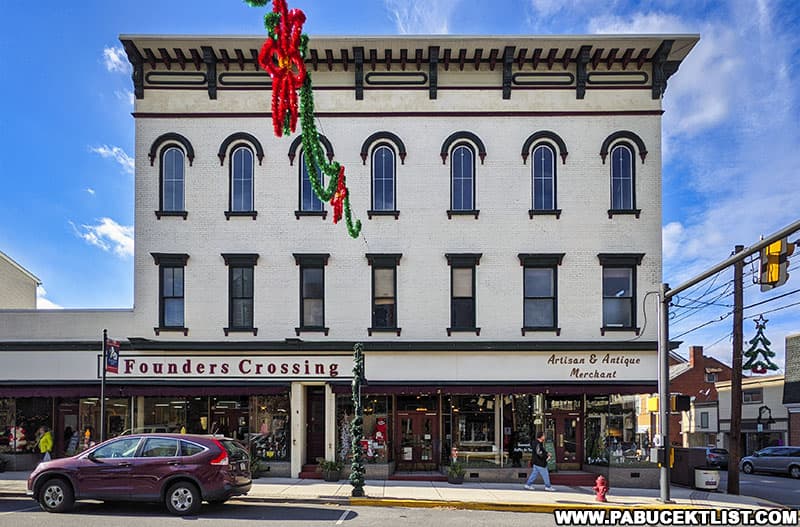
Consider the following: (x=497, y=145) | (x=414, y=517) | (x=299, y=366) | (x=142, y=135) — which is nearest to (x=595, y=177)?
(x=497, y=145)

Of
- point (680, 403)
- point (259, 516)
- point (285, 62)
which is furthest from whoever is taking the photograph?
point (680, 403)

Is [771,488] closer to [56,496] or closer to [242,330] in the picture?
[242,330]

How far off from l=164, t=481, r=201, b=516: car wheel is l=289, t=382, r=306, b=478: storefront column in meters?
6.82

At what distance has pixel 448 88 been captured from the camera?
21516mm

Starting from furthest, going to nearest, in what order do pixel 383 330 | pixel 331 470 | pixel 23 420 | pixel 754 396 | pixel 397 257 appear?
1. pixel 754 396
2. pixel 23 420
3. pixel 397 257
4. pixel 383 330
5. pixel 331 470

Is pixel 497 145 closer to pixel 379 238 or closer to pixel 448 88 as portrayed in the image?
pixel 448 88

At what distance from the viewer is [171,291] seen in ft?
69.8

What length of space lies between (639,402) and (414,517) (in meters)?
10.2

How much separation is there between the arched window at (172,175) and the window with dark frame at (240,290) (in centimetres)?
256

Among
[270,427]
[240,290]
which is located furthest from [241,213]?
[270,427]

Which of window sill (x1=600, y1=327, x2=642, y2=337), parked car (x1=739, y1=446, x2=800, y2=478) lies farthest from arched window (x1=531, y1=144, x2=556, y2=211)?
parked car (x1=739, y1=446, x2=800, y2=478)

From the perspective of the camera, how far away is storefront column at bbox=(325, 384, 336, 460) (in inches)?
811

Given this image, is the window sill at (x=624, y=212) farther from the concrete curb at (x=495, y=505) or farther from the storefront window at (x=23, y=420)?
the storefront window at (x=23, y=420)

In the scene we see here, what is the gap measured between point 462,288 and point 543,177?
4.38 meters
